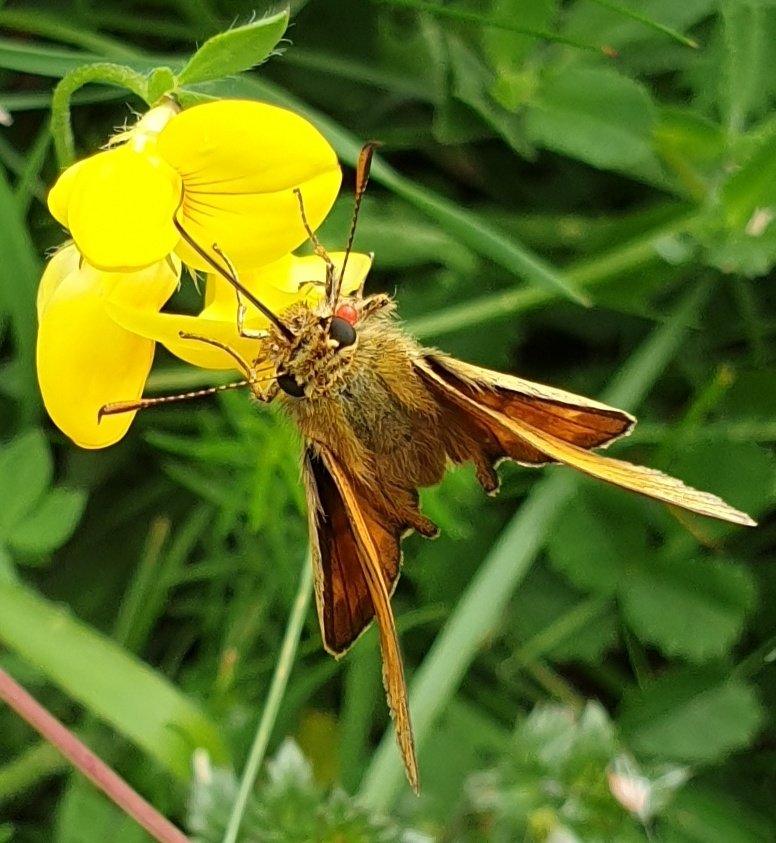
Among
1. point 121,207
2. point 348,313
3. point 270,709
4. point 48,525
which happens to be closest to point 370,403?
point 348,313

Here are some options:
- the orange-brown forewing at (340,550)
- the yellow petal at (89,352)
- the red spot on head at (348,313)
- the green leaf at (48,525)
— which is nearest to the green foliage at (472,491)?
the green leaf at (48,525)

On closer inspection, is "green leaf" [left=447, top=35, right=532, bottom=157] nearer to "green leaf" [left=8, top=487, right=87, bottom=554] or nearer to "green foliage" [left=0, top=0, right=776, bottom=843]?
"green foliage" [left=0, top=0, right=776, bottom=843]

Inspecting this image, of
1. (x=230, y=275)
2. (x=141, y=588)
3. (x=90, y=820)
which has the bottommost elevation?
(x=90, y=820)

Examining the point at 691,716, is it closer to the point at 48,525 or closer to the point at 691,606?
the point at 691,606

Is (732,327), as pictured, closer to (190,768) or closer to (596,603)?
(596,603)

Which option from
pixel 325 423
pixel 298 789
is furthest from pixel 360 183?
pixel 298 789

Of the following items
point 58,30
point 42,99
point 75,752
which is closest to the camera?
point 75,752

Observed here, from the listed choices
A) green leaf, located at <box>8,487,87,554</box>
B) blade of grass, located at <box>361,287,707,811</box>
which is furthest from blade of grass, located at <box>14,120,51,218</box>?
blade of grass, located at <box>361,287,707,811</box>

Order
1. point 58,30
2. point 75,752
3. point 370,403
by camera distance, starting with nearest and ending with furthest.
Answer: point 370,403 < point 75,752 < point 58,30
